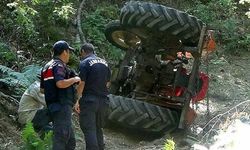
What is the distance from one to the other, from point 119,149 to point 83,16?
5.30 metres

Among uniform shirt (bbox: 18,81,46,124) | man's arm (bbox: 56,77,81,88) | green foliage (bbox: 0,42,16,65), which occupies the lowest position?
uniform shirt (bbox: 18,81,46,124)

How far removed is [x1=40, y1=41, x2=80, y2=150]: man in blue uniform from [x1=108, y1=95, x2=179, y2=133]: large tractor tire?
1636mm

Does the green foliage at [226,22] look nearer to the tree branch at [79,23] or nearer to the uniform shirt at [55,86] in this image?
the tree branch at [79,23]

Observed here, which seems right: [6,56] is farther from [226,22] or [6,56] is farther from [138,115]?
[226,22]

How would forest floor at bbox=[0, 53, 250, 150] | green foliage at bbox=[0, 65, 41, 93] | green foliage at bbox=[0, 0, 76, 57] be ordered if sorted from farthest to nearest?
green foliage at bbox=[0, 0, 76, 57], green foliage at bbox=[0, 65, 41, 93], forest floor at bbox=[0, 53, 250, 150]

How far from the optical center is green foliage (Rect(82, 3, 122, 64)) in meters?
9.80

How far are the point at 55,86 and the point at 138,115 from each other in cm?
191

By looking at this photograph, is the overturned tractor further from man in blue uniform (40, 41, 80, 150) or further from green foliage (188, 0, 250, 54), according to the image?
green foliage (188, 0, 250, 54)

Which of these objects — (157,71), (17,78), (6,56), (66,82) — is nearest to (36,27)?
(6,56)

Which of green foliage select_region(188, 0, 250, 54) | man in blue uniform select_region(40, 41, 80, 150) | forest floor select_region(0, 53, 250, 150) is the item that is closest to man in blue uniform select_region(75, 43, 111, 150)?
man in blue uniform select_region(40, 41, 80, 150)

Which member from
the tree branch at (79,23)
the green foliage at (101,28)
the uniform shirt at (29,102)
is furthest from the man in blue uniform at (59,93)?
the tree branch at (79,23)

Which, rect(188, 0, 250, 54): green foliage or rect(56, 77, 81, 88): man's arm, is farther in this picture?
rect(188, 0, 250, 54): green foliage

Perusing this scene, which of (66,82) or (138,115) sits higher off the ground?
(66,82)

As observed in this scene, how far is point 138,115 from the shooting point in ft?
22.0
